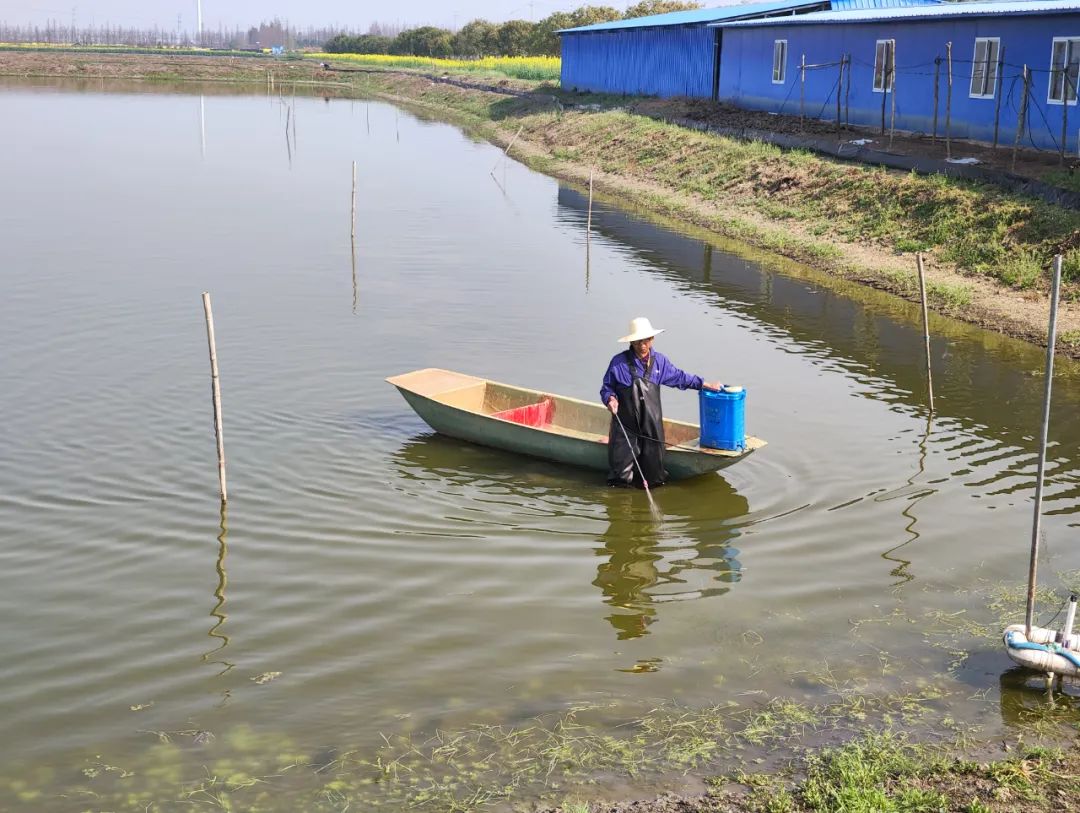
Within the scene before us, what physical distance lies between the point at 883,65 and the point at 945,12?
382 cm

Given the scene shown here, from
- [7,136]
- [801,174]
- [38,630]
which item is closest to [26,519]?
[38,630]

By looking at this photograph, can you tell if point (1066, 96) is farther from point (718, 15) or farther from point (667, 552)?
point (718, 15)

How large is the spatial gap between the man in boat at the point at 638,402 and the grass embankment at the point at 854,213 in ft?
27.4

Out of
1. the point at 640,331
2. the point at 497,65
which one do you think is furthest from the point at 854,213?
the point at 497,65

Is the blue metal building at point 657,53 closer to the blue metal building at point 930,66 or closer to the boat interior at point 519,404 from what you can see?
the blue metal building at point 930,66

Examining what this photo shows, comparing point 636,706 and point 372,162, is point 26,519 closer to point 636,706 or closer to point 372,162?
point 636,706

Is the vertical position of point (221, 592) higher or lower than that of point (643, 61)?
lower

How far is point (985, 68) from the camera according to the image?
28.3 meters

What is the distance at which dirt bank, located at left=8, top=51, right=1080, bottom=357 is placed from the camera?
64.6 ft

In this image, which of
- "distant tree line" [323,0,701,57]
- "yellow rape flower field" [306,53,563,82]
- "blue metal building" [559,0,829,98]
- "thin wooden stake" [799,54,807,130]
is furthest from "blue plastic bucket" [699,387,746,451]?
"distant tree line" [323,0,701,57]

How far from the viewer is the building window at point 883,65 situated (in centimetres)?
3206

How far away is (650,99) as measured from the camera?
4738 cm

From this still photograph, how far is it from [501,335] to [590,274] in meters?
5.61

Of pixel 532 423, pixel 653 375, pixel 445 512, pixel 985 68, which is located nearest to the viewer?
pixel 445 512
